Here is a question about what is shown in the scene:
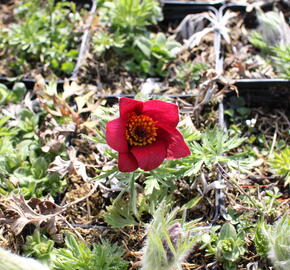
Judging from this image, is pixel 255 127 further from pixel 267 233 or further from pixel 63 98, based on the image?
pixel 63 98

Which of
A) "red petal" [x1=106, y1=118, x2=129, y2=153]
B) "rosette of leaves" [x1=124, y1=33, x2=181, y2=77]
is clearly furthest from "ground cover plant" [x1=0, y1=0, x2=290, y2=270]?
"rosette of leaves" [x1=124, y1=33, x2=181, y2=77]

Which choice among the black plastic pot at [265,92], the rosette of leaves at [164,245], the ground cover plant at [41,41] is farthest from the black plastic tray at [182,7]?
the rosette of leaves at [164,245]

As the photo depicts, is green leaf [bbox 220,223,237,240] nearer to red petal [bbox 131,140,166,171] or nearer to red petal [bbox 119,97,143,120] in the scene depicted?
red petal [bbox 131,140,166,171]

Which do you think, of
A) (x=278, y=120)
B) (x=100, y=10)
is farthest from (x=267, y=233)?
(x=100, y=10)

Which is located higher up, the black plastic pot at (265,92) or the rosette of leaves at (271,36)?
the rosette of leaves at (271,36)

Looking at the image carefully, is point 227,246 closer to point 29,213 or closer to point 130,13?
point 29,213

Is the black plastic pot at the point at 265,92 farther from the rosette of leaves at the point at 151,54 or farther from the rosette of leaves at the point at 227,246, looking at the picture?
the rosette of leaves at the point at 227,246
